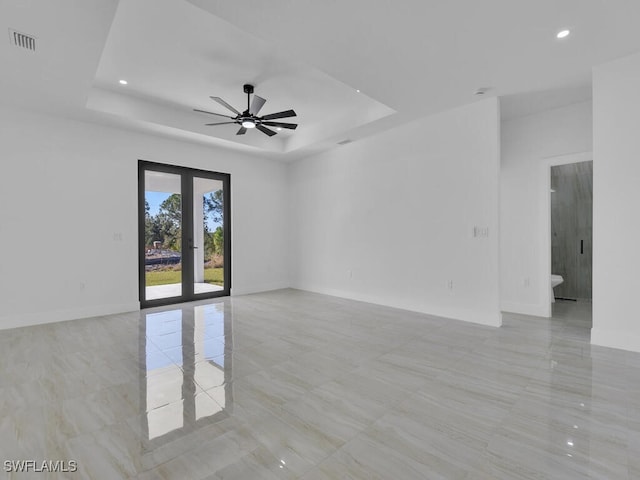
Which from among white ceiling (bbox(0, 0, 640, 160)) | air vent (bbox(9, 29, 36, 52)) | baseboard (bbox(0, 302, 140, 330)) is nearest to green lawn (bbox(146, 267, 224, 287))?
baseboard (bbox(0, 302, 140, 330))

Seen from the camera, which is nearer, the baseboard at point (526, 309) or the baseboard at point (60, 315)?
the baseboard at point (60, 315)

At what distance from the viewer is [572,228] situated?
5.98m

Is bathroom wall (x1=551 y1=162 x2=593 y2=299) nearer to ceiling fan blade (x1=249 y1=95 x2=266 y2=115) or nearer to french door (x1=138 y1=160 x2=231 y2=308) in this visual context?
ceiling fan blade (x1=249 y1=95 x2=266 y2=115)

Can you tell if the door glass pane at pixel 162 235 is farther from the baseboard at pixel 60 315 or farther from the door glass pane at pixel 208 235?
the baseboard at pixel 60 315

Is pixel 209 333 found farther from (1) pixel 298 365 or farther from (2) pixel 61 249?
(2) pixel 61 249

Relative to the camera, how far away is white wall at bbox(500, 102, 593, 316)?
13.9 feet

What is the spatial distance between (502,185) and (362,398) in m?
4.22

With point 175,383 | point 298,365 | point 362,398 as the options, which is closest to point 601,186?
point 362,398

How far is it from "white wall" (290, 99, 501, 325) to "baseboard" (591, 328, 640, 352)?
97cm

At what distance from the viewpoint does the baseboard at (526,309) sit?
4.42 meters

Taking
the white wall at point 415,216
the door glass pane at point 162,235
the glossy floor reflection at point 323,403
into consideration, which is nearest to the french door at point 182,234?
the door glass pane at point 162,235

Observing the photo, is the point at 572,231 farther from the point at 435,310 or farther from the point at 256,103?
the point at 256,103

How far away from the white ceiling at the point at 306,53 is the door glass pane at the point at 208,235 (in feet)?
5.20

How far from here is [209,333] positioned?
3.83 meters
